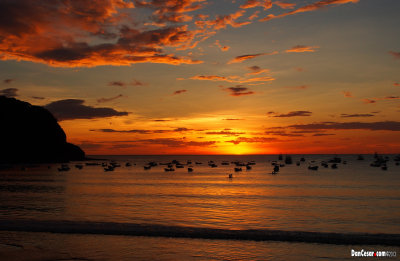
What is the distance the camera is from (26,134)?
16825 centimetres

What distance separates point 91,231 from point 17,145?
6465 inches

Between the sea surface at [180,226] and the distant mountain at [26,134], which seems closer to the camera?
the sea surface at [180,226]

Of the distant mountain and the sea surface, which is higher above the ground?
the distant mountain

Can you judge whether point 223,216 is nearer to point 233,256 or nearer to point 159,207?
point 159,207

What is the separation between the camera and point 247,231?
24062 mm

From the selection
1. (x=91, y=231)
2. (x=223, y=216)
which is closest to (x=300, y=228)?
(x=223, y=216)

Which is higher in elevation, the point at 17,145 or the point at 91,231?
the point at 17,145

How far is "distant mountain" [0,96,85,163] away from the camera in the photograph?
16350cm

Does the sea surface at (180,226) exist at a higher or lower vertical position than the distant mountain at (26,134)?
lower

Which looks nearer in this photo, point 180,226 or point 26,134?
point 180,226

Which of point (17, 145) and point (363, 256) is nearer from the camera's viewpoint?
point (363, 256)

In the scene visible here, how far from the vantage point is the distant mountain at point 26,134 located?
164 meters

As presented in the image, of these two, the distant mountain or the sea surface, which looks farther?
the distant mountain

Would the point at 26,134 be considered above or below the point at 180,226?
above
